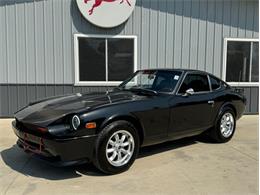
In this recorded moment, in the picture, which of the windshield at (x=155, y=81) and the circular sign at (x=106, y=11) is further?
the circular sign at (x=106, y=11)

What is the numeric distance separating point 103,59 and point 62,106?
443 centimetres

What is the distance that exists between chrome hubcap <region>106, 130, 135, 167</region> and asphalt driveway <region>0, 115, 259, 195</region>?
0.21 metres

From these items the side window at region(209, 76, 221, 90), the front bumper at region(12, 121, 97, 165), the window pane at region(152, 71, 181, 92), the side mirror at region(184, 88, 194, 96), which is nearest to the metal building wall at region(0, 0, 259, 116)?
the side window at region(209, 76, 221, 90)

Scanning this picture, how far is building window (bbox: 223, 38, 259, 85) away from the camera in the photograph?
9516 mm

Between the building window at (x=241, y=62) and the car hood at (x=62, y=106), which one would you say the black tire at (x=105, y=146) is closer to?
the car hood at (x=62, y=106)

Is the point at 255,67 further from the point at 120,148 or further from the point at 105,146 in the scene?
the point at 105,146

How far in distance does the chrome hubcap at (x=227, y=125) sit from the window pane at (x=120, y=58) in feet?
11.7

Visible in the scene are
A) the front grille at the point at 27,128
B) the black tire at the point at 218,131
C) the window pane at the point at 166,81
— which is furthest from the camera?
the black tire at the point at 218,131

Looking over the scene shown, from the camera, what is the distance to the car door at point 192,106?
5.20m

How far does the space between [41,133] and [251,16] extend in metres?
7.81

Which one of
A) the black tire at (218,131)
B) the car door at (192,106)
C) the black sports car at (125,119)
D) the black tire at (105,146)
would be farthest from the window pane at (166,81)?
the black tire at (218,131)

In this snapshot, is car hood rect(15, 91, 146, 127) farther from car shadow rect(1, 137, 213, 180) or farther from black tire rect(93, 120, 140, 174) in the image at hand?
car shadow rect(1, 137, 213, 180)

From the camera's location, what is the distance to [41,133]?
4129mm

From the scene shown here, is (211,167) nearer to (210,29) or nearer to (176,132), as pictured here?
(176,132)
